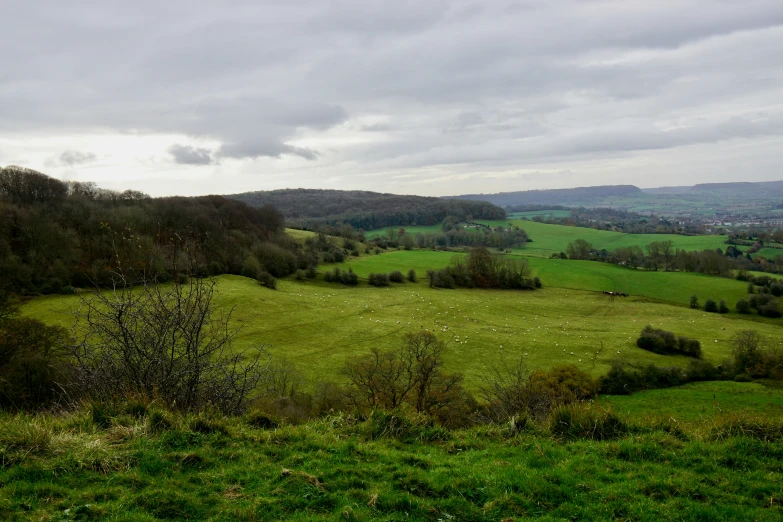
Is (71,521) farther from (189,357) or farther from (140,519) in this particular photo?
(189,357)

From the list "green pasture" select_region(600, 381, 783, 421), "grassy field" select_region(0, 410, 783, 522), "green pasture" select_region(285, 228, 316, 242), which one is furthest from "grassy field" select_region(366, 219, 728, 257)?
"grassy field" select_region(0, 410, 783, 522)

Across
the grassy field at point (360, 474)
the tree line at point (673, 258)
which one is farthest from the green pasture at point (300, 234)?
the grassy field at point (360, 474)

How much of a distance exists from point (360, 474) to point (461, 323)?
46346 millimetres

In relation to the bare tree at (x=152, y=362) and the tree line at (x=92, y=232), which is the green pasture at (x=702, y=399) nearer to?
the bare tree at (x=152, y=362)

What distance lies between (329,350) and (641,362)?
28106 millimetres

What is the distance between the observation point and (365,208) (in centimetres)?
15488

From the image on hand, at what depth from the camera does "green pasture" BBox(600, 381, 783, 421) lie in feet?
92.8

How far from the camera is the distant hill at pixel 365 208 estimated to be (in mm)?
143750

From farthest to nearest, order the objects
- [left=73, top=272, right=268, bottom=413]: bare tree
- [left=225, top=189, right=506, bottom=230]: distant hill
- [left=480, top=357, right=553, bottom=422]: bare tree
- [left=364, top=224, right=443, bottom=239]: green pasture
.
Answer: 1. [left=225, top=189, right=506, bottom=230]: distant hill
2. [left=364, top=224, right=443, bottom=239]: green pasture
3. [left=480, top=357, right=553, bottom=422]: bare tree
4. [left=73, top=272, right=268, bottom=413]: bare tree

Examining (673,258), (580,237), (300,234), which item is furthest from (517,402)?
(580,237)

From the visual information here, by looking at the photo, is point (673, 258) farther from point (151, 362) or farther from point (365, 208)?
point (151, 362)

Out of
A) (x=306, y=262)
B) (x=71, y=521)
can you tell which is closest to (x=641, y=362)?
(x=71, y=521)

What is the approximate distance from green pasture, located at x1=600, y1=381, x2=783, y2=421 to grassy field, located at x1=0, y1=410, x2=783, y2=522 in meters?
23.4

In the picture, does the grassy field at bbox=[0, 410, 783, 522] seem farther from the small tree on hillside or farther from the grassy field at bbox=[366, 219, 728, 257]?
the grassy field at bbox=[366, 219, 728, 257]
